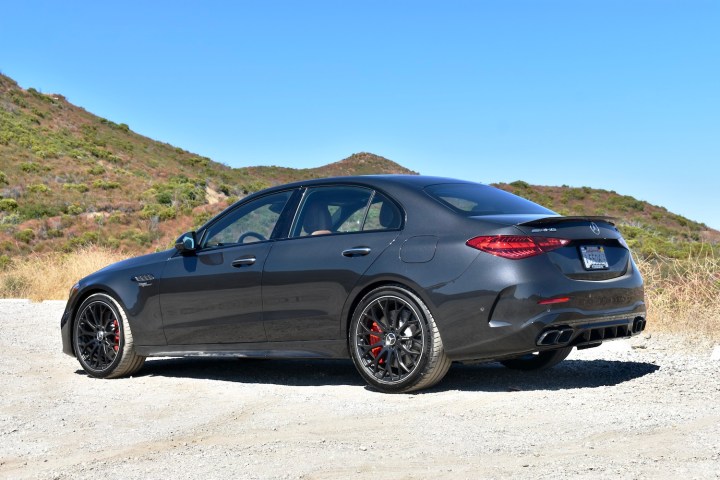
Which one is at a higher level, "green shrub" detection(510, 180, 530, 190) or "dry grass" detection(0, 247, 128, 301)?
"green shrub" detection(510, 180, 530, 190)

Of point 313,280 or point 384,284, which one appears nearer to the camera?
point 384,284

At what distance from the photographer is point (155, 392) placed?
23.3ft

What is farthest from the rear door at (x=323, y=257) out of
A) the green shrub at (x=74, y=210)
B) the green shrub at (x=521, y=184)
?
the green shrub at (x=521, y=184)

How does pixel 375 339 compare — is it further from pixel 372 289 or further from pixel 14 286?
pixel 14 286

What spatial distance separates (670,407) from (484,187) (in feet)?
7.63

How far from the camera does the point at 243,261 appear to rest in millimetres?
7145

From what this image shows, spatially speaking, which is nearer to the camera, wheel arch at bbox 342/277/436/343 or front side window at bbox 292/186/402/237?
wheel arch at bbox 342/277/436/343

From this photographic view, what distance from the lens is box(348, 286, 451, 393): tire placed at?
6.05 meters

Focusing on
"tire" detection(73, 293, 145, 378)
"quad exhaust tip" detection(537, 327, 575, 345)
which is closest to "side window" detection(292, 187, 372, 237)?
"quad exhaust tip" detection(537, 327, 575, 345)

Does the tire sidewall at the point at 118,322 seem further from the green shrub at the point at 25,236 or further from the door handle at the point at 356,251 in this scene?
the green shrub at the point at 25,236

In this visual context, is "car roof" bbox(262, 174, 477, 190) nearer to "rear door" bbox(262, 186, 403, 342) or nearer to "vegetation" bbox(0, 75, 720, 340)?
"rear door" bbox(262, 186, 403, 342)

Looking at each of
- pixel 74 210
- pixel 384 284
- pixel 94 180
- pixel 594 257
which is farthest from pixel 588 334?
pixel 94 180

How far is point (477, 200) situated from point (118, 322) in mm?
3419

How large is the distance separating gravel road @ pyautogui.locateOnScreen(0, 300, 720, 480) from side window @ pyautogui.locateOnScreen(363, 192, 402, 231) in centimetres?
120
